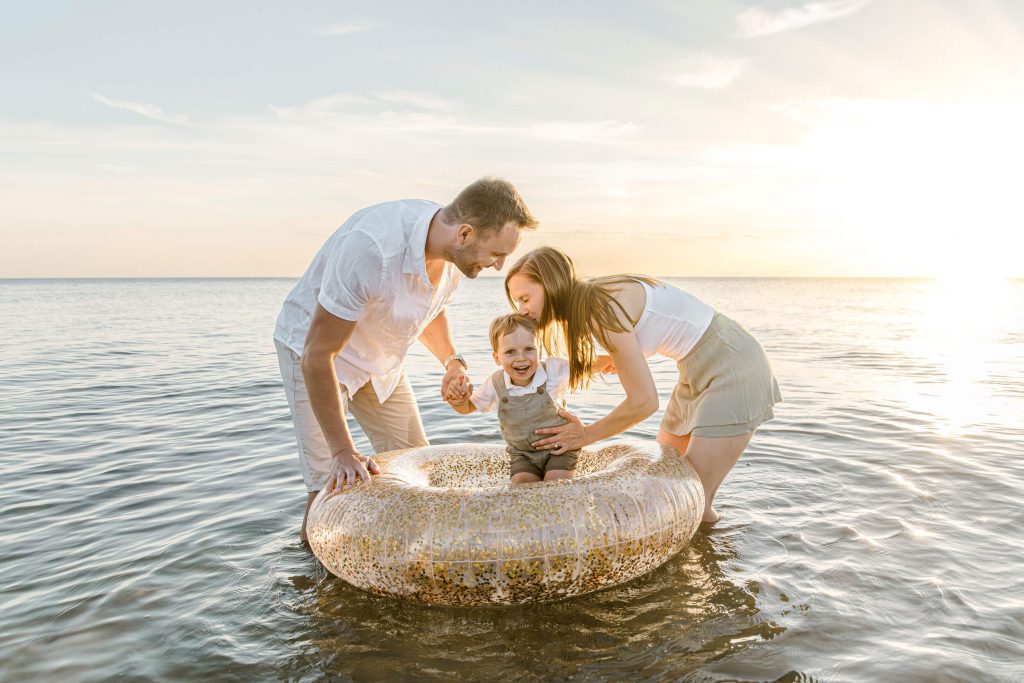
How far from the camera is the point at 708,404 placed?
4.91m

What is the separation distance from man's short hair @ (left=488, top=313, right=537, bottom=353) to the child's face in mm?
23

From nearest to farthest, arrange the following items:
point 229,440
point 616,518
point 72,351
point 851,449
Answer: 1. point 616,518
2. point 851,449
3. point 229,440
4. point 72,351

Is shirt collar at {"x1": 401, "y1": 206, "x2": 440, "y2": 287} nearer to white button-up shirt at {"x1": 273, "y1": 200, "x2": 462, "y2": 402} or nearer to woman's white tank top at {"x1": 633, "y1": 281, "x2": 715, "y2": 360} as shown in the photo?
white button-up shirt at {"x1": 273, "y1": 200, "x2": 462, "y2": 402}

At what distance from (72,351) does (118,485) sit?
1372 centimetres

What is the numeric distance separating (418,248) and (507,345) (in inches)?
43.4

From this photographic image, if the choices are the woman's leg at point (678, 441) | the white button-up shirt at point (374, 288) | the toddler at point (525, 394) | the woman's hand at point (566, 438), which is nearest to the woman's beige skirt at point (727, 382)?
the woman's leg at point (678, 441)

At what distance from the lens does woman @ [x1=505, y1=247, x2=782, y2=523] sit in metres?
4.56

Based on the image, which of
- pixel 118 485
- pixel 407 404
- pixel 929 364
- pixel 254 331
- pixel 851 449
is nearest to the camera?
pixel 407 404

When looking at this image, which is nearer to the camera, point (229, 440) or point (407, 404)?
point (407, 404)

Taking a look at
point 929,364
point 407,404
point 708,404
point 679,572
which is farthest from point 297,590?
point 929,364

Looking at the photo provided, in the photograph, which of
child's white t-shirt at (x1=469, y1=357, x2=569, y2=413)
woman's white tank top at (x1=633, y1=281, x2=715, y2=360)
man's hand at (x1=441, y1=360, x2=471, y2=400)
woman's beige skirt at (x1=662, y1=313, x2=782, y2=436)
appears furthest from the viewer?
man's hand at (x1=441, y1=360, x2=471, y2=400)

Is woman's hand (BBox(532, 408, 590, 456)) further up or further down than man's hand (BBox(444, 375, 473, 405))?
further down

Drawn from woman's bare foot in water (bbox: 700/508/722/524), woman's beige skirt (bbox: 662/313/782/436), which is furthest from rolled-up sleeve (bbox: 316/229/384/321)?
woman's bare foot in water (bbox: 700/508/722/524)

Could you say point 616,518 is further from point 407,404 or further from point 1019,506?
point 1019,506
